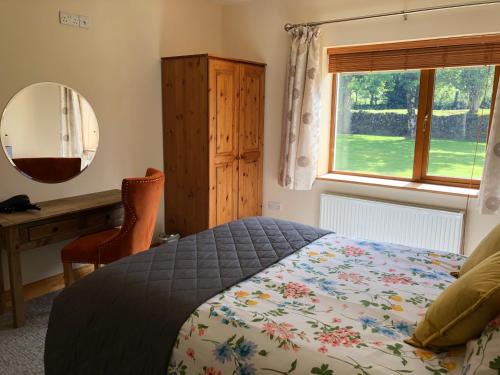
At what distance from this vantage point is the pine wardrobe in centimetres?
369

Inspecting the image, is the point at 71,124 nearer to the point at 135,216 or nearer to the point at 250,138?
the point at 135,216

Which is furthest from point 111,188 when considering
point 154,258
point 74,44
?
point 154,258

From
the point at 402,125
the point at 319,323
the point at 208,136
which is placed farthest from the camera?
the point at 402,125

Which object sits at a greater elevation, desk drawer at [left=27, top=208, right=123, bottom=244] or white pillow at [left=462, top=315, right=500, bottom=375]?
white pillow at [left=462, top=315, right=500, bottom=375]

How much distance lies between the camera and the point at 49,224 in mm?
2803

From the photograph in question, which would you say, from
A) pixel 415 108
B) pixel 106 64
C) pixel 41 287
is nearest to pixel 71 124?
pixel 106 64

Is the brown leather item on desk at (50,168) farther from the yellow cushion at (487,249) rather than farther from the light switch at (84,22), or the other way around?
the yellow cushion at (487,249)

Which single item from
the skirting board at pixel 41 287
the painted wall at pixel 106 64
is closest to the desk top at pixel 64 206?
the painted wall at pixel 106 64

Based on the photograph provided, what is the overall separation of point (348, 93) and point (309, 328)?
3.03 metres

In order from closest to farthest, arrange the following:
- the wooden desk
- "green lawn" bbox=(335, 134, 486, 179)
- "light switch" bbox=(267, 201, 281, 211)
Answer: the wooden desk < "green lawn" bbox=(335, 134, 486, 179) < "light switch" bbox=(267, 201, 281, 211)

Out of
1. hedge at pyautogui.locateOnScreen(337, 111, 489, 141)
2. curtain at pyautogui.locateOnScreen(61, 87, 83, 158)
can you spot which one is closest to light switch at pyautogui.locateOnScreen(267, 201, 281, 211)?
hedge at pyautogui.locateOnScreen(337, 111, 489, 141)

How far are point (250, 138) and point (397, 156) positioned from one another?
4.65 ft

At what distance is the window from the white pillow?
2.58m

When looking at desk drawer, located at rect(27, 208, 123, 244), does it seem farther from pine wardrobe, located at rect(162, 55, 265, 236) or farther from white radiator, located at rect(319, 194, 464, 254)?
white radiator, located at rect(319, 194, 464, 254)
